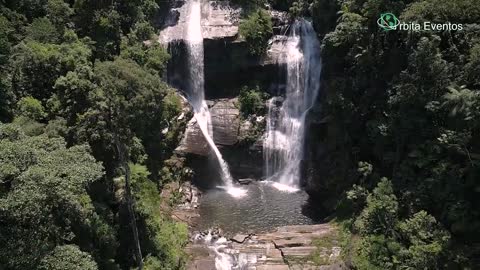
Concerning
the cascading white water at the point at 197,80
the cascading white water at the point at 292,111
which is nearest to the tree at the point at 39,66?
the cascading white water at the point at 197,80

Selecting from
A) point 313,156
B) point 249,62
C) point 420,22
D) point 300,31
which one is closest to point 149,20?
point 249,62

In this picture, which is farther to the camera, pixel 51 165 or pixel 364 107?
pixel 364 107

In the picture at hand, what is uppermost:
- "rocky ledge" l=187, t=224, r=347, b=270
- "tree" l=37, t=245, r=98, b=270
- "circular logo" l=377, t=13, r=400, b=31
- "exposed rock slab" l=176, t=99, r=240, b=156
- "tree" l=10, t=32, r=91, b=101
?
"circular logo" l=377, t=13, r=400, b=31

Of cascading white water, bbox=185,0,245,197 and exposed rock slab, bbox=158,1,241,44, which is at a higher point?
exposed rock slab, bbox=158,1,241,44

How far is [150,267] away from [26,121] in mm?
9773

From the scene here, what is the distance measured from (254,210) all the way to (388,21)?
1519cm

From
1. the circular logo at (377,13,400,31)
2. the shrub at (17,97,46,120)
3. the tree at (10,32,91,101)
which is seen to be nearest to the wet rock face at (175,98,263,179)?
the tree at (10,32,91,101)

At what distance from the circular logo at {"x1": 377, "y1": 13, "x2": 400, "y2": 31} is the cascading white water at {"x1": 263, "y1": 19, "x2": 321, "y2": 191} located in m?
9.81

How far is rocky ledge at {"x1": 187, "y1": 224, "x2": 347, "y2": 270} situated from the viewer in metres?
24.6

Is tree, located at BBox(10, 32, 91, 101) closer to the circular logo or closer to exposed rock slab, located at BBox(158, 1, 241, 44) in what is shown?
exposed rock slab, located at BBox(158, 1, 241, 44)

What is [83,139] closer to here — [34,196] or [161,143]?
[34,196]

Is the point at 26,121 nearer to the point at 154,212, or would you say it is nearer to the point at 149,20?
the point at 154,212

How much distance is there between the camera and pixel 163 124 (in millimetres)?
33156

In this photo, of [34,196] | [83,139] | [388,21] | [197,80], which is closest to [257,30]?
[197,80]
